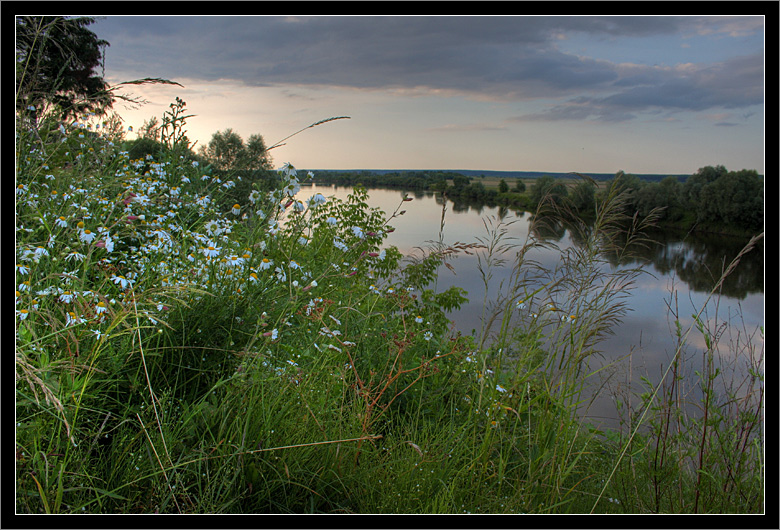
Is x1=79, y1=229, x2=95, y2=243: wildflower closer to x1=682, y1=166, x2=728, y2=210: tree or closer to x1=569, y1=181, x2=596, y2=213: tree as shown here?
x1=569, y1=181, x2=596, y2=213: tree

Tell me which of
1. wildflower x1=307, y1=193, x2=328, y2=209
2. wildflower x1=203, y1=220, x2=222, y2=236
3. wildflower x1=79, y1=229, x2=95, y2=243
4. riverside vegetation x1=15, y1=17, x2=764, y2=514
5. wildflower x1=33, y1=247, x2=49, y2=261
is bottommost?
riverside vegetation x1=15, y1=17, x2=764, y2=514

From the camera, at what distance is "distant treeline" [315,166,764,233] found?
2.17 m

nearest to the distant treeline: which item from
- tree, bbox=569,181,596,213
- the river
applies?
tree, bbox=569,181,596,213

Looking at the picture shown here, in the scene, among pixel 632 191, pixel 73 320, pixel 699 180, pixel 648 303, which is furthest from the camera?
pixel 699 180

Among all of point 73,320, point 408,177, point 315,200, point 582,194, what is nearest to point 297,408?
point 73,320

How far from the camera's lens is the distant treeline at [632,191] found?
7.13ft

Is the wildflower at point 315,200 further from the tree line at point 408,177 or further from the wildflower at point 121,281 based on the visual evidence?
the wildflower at point 121,281

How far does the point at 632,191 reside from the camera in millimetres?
2361

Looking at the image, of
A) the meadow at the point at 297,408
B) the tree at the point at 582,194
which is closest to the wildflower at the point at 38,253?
the meadow at the point at 297,408

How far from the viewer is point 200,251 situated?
104 inches

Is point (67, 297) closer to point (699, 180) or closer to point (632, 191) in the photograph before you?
point (632, 191)
